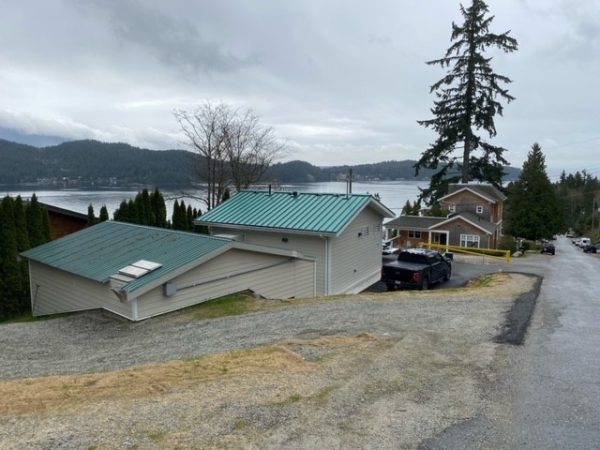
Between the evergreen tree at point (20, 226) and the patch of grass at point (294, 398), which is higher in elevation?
the evergreen tree at point (20, 226)

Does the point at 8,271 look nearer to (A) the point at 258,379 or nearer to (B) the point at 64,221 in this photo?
(B) the point at 64,221

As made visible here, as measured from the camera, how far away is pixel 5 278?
1678 centimetres

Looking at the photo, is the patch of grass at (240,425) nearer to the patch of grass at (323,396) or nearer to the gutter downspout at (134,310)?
the patch of grass at (323,396)

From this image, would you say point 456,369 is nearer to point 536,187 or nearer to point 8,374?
point 8,374

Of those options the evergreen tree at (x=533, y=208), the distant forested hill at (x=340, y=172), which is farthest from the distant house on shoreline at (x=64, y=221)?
the evergreen tree at (x=533, y=208)

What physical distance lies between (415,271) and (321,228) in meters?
4.05

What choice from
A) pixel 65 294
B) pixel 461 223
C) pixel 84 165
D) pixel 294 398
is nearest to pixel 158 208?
pixel 65 294

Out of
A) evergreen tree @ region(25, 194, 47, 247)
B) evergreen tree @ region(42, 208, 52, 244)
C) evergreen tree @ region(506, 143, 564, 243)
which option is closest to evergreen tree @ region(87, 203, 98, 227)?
evergreen tree @ region(42, 208, 52, 244)

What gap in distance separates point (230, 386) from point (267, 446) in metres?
1.59

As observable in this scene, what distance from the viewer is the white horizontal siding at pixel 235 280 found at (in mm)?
11812

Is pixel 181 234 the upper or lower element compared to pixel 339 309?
upper

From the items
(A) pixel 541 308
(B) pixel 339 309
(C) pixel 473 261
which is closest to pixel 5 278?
(B) pixel 339 309

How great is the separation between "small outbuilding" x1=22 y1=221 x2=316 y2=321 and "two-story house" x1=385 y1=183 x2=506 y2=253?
2749 centimetres

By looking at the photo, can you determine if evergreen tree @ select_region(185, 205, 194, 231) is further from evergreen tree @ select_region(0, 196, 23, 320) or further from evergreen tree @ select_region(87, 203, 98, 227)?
evergreen tree @ select_region(0, 196, 23, 320)
